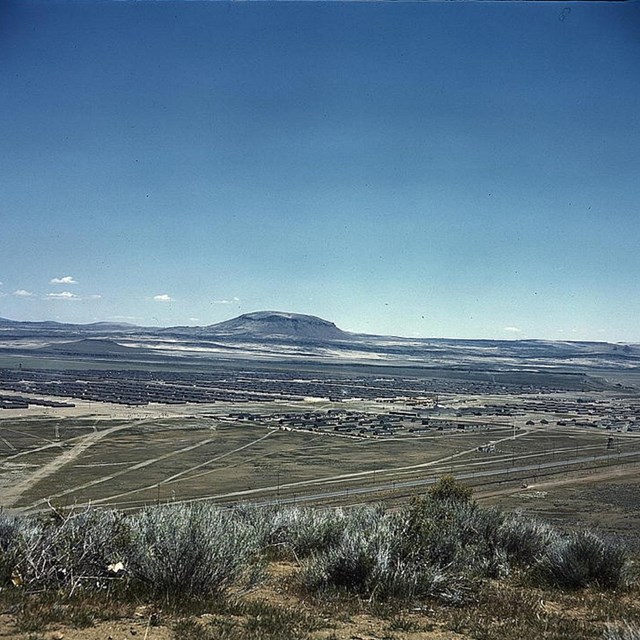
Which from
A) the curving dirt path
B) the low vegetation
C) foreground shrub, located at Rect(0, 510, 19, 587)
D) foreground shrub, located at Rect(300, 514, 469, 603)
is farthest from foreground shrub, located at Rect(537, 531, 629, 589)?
the curving dirt path

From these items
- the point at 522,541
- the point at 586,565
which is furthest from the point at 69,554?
the point at 522,541

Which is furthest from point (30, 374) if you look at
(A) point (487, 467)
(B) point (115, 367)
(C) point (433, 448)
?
(A) point (487, 467)

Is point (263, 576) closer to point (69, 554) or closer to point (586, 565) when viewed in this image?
point (69, 554)

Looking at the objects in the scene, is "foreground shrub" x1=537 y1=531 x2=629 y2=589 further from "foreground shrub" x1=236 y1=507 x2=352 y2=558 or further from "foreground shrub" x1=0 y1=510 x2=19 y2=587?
"foreground shrub" x1=0 y1=510 x2=19 y2=587

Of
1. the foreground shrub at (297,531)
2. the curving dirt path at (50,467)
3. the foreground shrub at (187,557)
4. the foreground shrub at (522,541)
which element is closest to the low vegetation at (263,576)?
the foreground shrub at (187,557)

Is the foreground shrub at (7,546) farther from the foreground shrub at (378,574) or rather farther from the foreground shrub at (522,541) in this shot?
the foreground shrub at (522,541)
